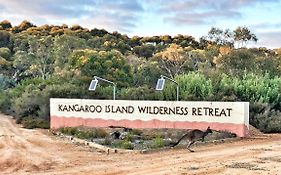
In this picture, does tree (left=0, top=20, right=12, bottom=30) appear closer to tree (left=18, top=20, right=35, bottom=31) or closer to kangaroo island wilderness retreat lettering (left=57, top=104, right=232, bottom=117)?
tree (left=18, top=20, right=35, bottom=31)

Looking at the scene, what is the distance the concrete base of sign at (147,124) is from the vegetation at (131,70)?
242 centimetres

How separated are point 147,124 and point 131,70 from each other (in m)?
26.7

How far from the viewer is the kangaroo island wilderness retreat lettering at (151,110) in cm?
2498

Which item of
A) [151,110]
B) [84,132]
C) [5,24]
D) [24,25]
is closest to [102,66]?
[151,110]

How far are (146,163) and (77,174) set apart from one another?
8.53 ft

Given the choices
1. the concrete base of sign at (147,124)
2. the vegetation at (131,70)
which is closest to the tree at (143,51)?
the vegetation at (131,70)

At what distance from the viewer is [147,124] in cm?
2648

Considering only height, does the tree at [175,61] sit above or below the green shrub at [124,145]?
above

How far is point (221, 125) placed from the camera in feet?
81.3

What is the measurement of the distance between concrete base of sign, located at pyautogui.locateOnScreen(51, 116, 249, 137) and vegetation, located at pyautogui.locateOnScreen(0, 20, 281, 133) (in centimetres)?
242

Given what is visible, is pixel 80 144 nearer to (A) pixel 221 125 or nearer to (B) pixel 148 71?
(A) pixel 221 125

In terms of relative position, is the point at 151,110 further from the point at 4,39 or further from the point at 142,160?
the point at 4,39

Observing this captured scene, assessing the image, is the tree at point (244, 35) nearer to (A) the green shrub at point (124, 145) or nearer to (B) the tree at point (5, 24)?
(A) the green shrub at point (124, 145)

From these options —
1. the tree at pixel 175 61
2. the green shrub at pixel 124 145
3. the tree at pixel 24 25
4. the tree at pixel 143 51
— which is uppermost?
the tree at pixel 24 25
